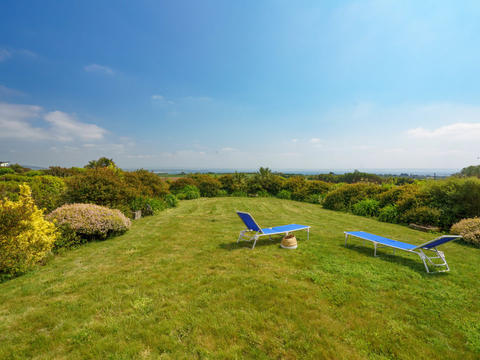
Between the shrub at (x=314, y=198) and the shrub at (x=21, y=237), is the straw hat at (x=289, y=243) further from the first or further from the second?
the shrub at (x=314, y=198)

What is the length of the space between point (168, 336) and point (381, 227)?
9.50 m

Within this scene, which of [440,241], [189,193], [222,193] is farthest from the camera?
[222,193]

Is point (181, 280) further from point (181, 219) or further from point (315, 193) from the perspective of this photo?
point (315, 193)

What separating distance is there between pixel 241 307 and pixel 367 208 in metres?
11.5

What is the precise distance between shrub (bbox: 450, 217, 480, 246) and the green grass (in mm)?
1716

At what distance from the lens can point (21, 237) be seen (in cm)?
454

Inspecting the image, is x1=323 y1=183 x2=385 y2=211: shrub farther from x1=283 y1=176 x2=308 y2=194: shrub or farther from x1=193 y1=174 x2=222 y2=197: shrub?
x1=193 y1=174 x2=222 y2=197: shrub

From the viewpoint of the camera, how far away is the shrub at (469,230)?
651cm

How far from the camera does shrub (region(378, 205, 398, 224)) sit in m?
10.2

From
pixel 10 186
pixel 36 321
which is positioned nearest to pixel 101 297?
pixel 36 321

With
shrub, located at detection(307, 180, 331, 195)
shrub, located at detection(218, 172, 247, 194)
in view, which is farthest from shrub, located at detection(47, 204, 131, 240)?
→ shrub, located at detection(307, 180, 331, 195)

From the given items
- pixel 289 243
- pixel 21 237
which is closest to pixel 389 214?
pixel 289 243

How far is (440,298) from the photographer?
355 cm

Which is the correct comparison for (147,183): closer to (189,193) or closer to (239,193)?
(189,193)
